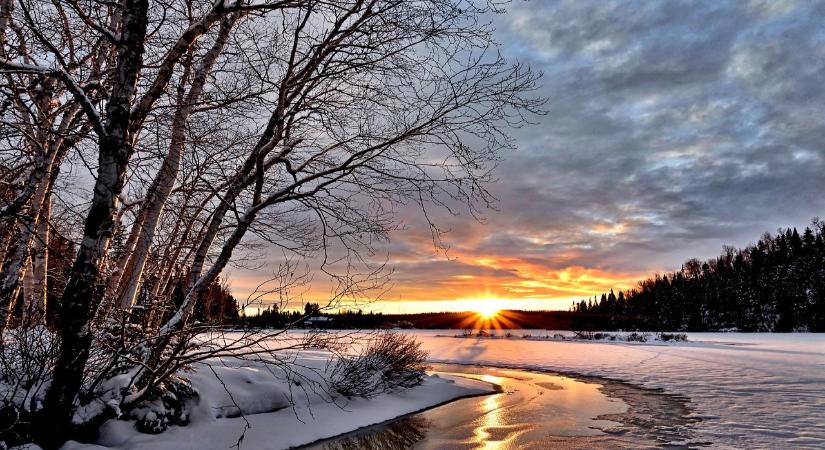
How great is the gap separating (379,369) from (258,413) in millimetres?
4646

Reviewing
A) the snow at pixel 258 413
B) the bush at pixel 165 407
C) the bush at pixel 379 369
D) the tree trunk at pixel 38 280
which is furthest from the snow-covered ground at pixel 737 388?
the tree trunk at pixel 38 280

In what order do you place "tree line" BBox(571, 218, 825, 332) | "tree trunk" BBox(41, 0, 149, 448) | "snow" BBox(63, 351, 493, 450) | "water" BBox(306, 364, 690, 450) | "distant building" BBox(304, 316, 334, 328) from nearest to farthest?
"tree trunk" BBox(41, 0, 149, 448) → "distant building" BBox(304, 316, 334, 328) → "snow" BBox(63, 351, 493, 450) → "water" BBox(306, 364, 690, 450) → "tree line" BBox(571, 218, 825, 332)

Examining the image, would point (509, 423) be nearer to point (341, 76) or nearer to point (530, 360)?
point (341, 76)

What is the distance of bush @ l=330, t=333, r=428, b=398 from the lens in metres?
11.7

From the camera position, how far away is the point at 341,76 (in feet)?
21.5

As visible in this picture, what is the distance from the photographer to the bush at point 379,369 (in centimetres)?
1173

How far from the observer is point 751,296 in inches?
3209

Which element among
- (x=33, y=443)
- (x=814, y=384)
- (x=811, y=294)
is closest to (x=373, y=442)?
(x=33, y=443)

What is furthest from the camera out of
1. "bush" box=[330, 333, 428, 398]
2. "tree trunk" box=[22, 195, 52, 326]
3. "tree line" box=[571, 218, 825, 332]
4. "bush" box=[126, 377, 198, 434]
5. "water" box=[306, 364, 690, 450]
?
"tree line" box=[571, 218, 825, 332]

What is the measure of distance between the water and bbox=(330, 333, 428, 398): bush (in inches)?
56.5

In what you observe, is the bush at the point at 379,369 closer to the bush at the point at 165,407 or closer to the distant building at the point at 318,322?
the bush at the point at 165,407

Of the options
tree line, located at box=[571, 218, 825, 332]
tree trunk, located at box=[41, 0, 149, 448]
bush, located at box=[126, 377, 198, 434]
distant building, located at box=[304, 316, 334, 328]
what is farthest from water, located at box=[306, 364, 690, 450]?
tree line, located at box=[571, 218, 825, 332]

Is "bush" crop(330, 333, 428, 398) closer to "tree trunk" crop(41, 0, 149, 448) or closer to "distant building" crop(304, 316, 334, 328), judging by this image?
"distant building" crop(304, 316, 334, 328)

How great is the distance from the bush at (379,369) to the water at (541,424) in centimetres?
144
